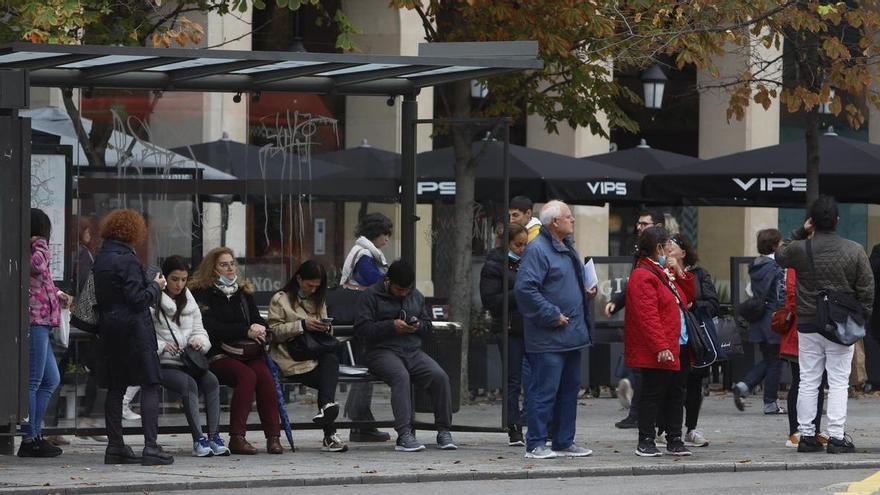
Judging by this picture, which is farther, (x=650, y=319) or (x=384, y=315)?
(x=384, y=315)

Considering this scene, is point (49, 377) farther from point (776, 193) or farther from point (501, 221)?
point (776, 193)

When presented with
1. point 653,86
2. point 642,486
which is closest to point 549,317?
point 642,486

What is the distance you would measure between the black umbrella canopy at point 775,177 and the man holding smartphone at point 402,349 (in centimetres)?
811

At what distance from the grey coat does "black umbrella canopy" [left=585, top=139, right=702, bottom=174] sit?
11791mm

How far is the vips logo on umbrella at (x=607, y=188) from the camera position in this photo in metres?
22.1

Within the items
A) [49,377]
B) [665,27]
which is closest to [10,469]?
[49,377]

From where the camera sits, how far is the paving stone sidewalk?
11.5m

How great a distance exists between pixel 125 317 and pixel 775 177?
1056 centimetres

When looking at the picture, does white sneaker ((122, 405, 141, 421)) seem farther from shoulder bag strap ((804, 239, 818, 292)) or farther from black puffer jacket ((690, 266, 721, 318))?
shoulder bag strap ((804, 239, 818, 292))

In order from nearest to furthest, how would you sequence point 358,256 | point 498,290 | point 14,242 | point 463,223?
point 14,242 < point 498,290 < point 358,256 < point 463,223

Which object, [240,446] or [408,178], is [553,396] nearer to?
[240,446]

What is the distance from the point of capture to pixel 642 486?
38.1ft

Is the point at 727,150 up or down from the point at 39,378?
up

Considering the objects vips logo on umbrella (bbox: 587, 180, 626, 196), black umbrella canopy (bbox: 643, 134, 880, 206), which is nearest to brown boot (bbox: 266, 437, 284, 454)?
black umbrella canopy (bbox: 643, 134, 880, 206)
